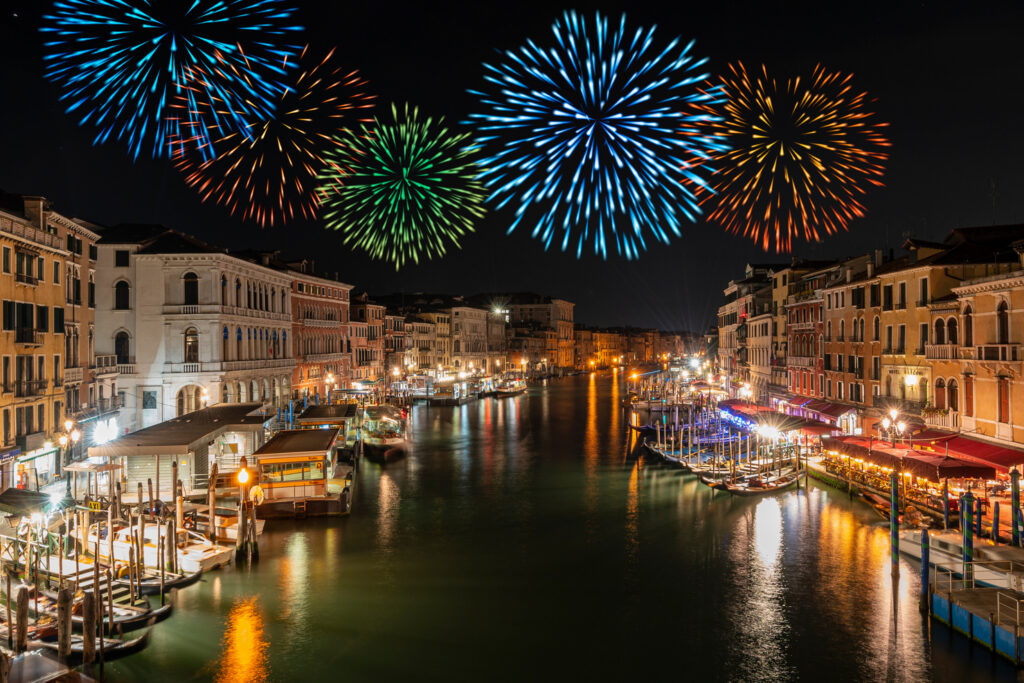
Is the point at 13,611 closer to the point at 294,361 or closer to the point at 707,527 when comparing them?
the point at 707,527

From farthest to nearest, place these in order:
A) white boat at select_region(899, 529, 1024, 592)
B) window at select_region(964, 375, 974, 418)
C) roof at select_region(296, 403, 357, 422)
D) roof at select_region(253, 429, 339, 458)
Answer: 1. roof at select_region(296, 403, 357, 422)
2. window at select_region(964, 375, 974, 418)
3. roof at select_region(253, 429, 339, 458)
4. white boat at select_region(899, 529, 1024, 592)

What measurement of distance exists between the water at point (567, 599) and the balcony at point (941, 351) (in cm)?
689

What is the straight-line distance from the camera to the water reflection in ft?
47.5

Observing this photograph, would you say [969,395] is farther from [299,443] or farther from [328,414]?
[328,414]

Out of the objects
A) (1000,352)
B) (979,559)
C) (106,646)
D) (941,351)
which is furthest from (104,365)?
(1000,352)

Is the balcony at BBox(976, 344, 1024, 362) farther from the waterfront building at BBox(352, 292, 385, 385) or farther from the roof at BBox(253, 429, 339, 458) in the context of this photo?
the waterfront building at BBox(352, 292, 385, 385)

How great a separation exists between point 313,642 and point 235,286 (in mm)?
32704

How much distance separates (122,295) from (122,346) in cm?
279

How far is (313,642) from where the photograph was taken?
15.9 meters

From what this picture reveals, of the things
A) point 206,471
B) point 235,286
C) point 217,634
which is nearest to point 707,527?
Result: point 217,634

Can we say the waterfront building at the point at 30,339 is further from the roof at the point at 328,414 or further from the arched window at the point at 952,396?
the arched window at the point at 952,396

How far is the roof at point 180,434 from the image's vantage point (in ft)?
82.5

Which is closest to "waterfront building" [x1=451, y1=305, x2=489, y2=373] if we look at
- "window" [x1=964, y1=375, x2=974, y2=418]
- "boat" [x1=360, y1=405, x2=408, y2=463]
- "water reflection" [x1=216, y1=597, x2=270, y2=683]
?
"boat" [x1=360, y1=405, x2=408, y2=463]

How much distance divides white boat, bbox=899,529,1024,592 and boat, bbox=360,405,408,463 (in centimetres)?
2723
